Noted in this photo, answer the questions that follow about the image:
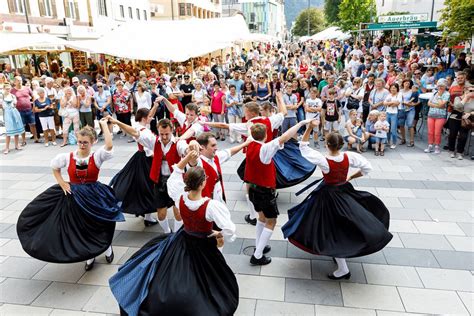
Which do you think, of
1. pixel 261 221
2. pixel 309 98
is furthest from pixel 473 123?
pixel 261 221

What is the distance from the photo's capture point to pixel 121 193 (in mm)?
5609

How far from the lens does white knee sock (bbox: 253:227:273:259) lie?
187 inches

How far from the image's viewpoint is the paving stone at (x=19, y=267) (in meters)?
4.78

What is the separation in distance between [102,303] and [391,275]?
3.36 metres

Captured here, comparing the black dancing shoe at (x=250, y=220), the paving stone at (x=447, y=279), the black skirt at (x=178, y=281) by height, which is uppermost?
the black skirt at (x=178, y=281)

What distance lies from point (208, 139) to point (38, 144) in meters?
8.70

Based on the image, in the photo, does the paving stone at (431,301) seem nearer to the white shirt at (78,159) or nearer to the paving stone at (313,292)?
the paving stone at (313,292)

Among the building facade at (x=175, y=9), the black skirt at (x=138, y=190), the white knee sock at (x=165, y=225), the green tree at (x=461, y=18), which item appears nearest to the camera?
the white knee sock at (x=165, y=225)

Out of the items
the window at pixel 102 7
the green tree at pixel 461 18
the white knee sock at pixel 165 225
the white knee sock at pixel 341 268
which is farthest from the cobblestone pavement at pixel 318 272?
the window at pixel 102 7

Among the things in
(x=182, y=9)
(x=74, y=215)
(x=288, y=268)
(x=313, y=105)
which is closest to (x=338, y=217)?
(x=288, y=268)

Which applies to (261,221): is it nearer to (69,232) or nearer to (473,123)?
(69,232)

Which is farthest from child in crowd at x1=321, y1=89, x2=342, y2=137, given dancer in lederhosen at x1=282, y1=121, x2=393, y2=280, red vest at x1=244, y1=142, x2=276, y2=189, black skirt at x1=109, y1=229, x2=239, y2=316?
black skirt at x1=109, y1=229, x2=239, y2=316

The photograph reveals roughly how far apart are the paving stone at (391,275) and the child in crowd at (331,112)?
18.6 ft

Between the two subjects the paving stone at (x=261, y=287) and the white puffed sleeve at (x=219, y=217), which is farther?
the paving stone at (x=261, y=287)
